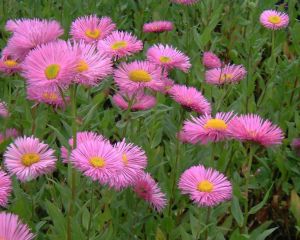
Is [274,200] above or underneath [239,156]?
underneath

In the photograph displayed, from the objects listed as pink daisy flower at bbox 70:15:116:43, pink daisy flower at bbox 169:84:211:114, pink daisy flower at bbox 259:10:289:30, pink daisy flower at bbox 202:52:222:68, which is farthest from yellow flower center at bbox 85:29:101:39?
pink daisy flower at bbox 259:10:289:30

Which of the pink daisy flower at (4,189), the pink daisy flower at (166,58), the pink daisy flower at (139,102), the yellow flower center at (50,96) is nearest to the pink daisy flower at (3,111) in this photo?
the yellow flower center at (50,96)

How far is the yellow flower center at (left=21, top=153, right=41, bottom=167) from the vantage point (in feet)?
3.44

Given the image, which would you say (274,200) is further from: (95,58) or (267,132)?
(95,58)

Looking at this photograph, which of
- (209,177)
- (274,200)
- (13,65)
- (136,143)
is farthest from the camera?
(274,200)

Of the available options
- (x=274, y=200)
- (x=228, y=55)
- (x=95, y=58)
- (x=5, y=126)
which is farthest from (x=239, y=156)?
(x=228, y=55)

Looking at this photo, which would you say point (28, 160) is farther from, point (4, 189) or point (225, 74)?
point (225, 74)

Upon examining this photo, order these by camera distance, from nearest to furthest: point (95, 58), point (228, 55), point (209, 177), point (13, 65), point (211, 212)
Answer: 1. point (95, 58)
2. point (209, 177)
3. point (211, 212)
4. point (13, 65)
5. point (228, 55)

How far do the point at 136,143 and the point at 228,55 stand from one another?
1.27 metres

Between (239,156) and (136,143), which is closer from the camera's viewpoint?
(136,143)

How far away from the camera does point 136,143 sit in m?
1.34

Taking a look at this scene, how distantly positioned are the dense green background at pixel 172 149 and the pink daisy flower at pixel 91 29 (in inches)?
4.6

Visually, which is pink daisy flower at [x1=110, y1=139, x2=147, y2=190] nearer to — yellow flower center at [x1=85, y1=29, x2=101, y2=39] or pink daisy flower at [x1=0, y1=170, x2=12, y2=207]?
pink daisy flower at [x1=0, y1=170, x2=12, y2=207]

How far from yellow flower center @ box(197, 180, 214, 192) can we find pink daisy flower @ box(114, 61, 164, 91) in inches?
10.1
